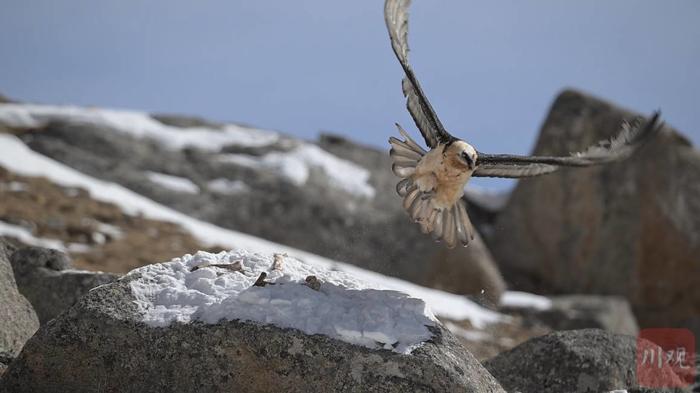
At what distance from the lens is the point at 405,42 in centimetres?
544

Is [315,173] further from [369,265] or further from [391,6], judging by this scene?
[391,6]

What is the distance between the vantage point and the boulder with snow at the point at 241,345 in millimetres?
4035

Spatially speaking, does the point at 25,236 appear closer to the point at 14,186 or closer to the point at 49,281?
the point at 14,186

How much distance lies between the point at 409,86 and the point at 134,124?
1224 cm

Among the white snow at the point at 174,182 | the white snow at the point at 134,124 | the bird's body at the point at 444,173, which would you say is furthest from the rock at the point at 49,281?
the white snow at the point at 134,124

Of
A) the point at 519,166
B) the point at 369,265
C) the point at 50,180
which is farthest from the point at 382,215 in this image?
the point at 519,166

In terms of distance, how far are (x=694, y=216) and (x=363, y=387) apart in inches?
609

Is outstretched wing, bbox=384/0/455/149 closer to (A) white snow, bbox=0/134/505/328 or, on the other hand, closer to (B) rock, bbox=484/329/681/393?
(B) rock, bbox=484/329/681/393

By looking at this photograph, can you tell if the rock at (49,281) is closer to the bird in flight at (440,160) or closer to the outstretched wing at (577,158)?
the bird in flight at (440,160)

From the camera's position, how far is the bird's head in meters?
4.91

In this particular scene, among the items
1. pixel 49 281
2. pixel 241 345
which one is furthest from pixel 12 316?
pixel 241 345

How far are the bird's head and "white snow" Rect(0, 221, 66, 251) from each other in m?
7.48

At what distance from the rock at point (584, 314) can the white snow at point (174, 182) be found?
6.25 m

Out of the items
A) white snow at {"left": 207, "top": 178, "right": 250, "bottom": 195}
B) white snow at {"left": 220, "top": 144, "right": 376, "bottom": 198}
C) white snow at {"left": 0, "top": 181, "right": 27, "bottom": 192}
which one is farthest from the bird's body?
white snow at {"left": 220, "top": 144, "right": 376, "bottom": 198}
